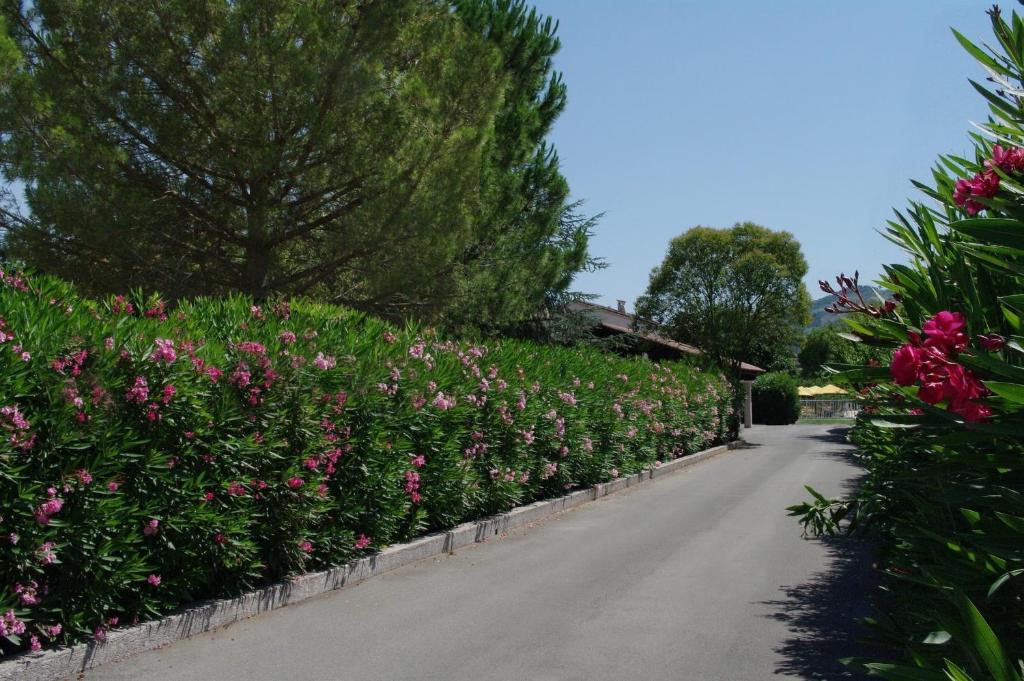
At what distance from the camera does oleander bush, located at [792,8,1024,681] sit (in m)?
2.64

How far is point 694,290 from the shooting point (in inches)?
1388

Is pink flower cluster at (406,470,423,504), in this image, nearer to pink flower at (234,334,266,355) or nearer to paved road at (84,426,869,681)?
paved road at (84,426,869,681)

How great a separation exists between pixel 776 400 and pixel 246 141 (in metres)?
46.2

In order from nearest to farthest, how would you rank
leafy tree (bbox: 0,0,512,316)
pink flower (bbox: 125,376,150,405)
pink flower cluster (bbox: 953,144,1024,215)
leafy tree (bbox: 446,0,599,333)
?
pink flower cluster (bbox: 953,144,1024,215)
pink flower (bbox: 125,376,150,405)
leafy tree (bbox: 0,0,512,316)
leafy tree (bbox: 446,0,599,333)

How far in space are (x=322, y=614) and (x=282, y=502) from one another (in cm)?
98

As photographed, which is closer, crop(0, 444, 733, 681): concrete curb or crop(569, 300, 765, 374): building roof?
crop(0, 444, 733, 681): concrete curb

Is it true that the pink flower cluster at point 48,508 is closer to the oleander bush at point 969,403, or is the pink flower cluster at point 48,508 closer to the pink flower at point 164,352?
the pink flower at point 164,352

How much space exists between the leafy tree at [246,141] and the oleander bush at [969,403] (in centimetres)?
1102

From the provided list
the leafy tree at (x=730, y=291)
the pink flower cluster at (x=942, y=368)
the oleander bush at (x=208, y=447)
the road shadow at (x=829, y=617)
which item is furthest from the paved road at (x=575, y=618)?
the leafy tree at (x=730, y=291)

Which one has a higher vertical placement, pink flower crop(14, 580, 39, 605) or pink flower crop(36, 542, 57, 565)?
pink flower crop(36, 542, 57, 565)

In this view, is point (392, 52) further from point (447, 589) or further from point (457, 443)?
point (447, 589)

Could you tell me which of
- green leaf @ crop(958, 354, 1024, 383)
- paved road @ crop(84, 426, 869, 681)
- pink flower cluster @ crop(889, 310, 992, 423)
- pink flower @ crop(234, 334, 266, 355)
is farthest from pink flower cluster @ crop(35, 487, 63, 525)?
green leaf @ crop(958, 354, 1024, 383)

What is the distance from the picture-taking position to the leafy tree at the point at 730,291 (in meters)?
34.1

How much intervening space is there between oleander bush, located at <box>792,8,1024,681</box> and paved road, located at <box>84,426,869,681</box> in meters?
1.86
